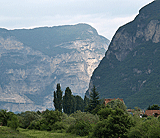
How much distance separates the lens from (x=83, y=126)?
220 feet

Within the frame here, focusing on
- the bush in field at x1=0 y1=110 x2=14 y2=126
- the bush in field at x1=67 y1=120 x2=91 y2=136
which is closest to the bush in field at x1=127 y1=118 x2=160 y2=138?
the bush in field at x1=67 y1=120 x2=91 y2=136

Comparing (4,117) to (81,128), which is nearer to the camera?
(81,128)

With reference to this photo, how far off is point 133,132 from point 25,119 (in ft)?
160

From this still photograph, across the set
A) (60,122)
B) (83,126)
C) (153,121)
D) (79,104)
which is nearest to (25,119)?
(60,122)

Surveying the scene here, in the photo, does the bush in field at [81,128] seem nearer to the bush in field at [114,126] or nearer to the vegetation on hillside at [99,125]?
the vegetation on hillside at [99,125]

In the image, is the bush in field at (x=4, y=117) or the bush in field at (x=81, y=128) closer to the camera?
the bush in field at (x=81, y=128)

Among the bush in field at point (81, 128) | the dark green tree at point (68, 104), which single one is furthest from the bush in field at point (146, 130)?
the dark green tree at point (68, 104)

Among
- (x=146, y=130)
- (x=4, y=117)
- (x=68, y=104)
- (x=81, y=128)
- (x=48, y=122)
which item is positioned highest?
(x=146, y=130)

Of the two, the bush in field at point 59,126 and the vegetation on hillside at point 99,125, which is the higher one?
the vegetation on hillside at point 99,125

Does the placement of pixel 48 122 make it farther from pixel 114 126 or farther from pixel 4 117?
pixel 114 126

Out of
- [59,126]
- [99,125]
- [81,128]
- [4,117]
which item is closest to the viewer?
[99,125]

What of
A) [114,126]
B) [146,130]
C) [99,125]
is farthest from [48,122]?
[146,130]

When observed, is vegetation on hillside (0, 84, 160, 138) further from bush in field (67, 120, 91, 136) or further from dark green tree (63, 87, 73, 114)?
dark green tree (63, 87, 73, 114)

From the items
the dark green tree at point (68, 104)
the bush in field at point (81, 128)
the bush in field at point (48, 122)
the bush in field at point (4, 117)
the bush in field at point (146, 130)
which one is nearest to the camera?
the bush in field at point (146, 130)
